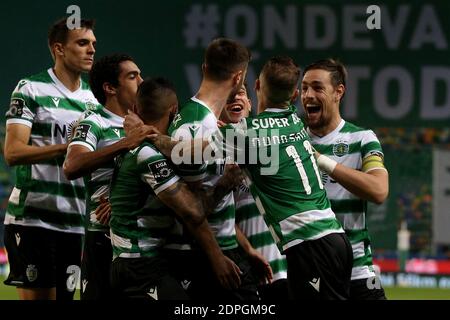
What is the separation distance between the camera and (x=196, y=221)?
4316mm

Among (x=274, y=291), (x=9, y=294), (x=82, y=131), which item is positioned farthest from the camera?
(x=9, y=294)

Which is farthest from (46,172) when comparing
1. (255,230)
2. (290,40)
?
(290,40)

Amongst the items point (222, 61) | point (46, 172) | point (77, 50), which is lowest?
point (46, 172)

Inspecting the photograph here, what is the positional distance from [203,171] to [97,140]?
69 cm

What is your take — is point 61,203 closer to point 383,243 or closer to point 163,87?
point 163,87

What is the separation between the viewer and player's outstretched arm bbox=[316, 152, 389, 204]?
183 inches

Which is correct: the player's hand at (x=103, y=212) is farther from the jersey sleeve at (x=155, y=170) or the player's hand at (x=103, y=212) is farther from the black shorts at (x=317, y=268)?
the black shorts at (x=317, y=268)

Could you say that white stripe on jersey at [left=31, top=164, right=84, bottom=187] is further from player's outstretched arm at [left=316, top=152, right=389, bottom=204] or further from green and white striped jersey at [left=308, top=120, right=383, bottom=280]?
player's outstretched arm at [left=316, top=152, right=389, bottom=204]

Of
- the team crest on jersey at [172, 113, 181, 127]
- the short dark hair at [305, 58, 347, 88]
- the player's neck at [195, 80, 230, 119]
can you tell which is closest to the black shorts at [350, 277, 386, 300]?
the short dark hair at [305, 58, 347, 88]

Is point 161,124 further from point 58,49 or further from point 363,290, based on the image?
point 58,49

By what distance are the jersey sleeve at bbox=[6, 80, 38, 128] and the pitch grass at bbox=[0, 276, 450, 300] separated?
15.5 feet

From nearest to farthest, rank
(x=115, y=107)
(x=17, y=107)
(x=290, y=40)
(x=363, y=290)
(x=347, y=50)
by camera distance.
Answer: (x=363, y=290) < (x=115, y=107) < (x=17, y=107) < (x=290, y=40) < (x=347, y=50)

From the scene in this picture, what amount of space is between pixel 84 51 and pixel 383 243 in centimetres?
751

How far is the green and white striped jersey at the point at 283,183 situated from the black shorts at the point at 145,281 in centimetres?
53
